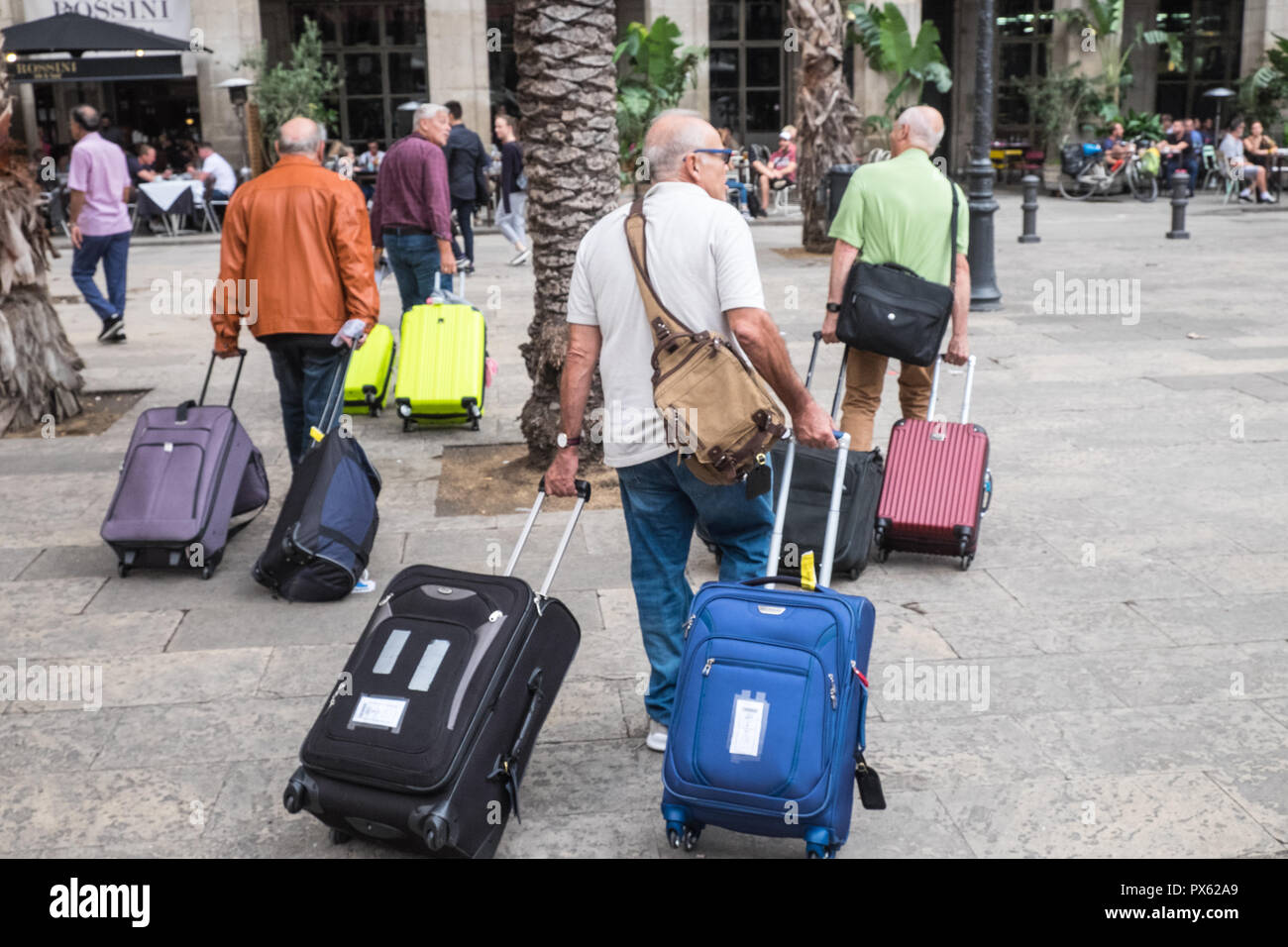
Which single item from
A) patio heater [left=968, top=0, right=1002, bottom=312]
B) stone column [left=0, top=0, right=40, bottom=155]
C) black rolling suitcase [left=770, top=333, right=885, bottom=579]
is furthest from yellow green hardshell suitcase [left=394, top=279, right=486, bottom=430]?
stone column [left=0, top=0, right=40, bottom=155]

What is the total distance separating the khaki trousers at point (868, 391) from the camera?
6.44 metres

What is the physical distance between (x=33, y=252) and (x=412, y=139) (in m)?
2.61

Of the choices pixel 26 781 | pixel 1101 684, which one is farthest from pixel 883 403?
pixel 26 781

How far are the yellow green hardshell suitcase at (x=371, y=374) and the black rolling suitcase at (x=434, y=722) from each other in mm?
5463

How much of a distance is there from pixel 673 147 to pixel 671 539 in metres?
1.16

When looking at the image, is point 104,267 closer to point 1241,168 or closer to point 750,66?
point 1241,168

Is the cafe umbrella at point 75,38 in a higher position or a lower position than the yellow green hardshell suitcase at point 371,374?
higher

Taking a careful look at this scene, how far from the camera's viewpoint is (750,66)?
95.5ft

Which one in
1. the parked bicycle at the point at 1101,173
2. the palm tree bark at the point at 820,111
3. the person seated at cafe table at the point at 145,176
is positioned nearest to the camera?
the palm tree bark at the point at 820,111

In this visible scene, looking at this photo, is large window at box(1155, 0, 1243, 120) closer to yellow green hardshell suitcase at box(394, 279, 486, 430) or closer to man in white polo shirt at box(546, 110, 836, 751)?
yellow green hardshell suitcase at box(394, 279, 486, 430)

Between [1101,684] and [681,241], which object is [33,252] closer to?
[681,241]

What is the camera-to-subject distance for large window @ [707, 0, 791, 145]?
95.1ft

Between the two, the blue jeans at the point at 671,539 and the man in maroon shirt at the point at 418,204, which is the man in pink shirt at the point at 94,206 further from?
the blue jeans at the point at 671,539

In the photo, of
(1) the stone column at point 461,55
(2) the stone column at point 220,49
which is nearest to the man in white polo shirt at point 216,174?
(2) the stone column at point 220,49
